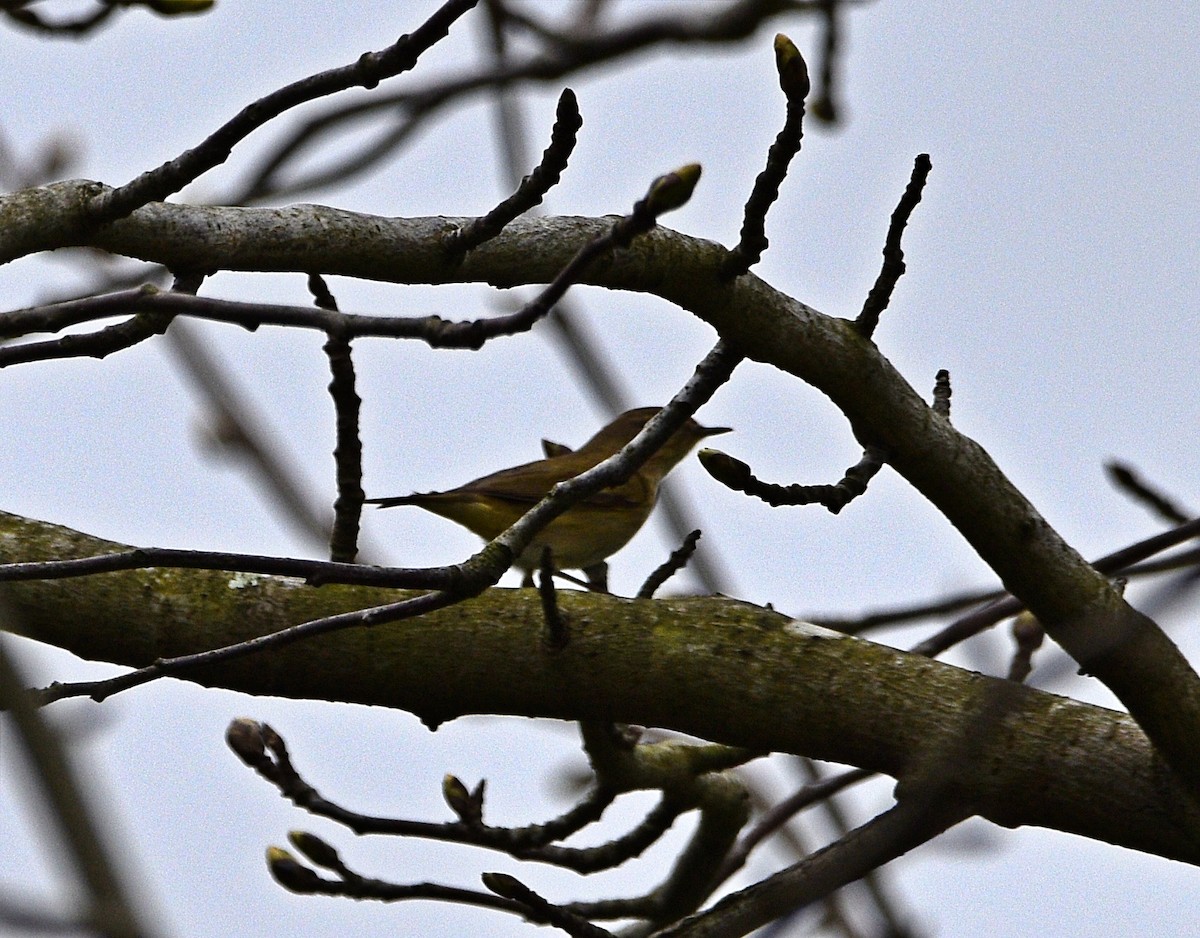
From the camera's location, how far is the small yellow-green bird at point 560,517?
550cm

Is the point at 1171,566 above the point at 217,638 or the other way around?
the other way around

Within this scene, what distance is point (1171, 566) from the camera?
347 centimetres

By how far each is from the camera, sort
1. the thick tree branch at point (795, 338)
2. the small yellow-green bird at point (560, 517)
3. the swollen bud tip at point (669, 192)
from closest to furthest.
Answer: the swollen bud tip at point (669, 192) → the thick tree branch at point (795, 338) → the small yellow-green bird at point (560, 517)

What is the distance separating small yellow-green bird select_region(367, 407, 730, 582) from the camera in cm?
550

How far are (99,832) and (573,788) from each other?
4797 mm

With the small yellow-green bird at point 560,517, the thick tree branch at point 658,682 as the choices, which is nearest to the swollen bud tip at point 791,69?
the thick tree branch at point 658,682

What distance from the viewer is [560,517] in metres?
5.23

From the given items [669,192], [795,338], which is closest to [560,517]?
[795,338]

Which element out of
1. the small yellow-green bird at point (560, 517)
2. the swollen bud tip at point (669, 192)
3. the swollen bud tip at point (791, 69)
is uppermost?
the small yellow-green bird at point (560, 517)

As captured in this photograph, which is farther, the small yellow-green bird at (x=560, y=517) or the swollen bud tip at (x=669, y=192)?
the small yellow-green bird at (x=560, y=517)

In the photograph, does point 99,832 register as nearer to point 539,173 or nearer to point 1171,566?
point 539,173

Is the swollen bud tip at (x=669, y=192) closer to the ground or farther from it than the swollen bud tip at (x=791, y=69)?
closer to the ground

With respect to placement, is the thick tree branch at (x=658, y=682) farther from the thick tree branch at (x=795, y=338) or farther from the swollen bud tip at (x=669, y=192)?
the swollen bud tip at (x=669, y=192)

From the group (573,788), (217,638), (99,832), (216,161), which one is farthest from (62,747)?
(573,788)
